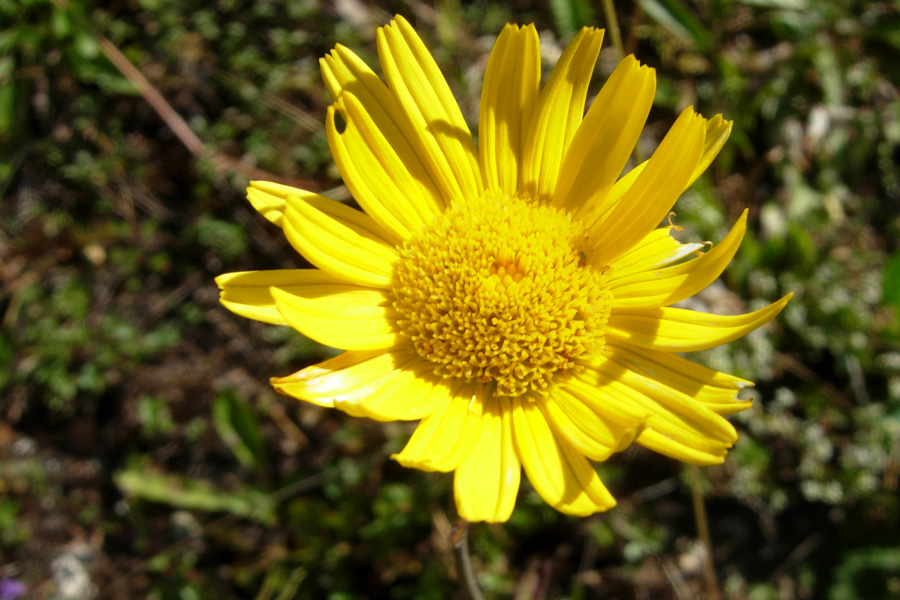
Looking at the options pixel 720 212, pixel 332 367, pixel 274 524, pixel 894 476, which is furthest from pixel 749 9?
pixel 274 524

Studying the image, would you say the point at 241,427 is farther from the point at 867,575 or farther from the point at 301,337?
the point at 867,575

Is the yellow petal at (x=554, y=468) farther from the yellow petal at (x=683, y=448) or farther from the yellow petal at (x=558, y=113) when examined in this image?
the yellow petal at (x=558, y=113)

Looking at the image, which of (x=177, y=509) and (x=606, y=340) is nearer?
(x=606, y=340)

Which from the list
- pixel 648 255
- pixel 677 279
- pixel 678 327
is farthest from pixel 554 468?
pixel 648 255

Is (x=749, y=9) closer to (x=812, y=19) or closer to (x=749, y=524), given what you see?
(x=812, y=19)

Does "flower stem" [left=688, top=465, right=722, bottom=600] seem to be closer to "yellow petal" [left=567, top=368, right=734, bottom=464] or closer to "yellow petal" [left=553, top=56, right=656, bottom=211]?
"yellow petal" [left=567, top=368, right=734, bottom=464]

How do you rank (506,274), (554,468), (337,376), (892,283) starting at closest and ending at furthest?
(554,468)
(337,376)
(506,274)
(892,283)

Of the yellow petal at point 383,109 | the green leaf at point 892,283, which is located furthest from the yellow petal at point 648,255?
the green leaf at point 892,283
